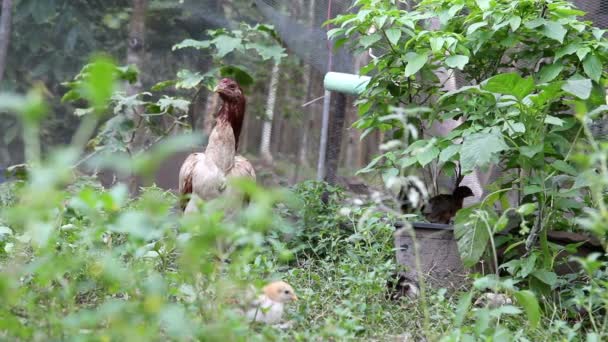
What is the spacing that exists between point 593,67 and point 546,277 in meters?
0.97

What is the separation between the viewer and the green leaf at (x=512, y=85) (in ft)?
10.7

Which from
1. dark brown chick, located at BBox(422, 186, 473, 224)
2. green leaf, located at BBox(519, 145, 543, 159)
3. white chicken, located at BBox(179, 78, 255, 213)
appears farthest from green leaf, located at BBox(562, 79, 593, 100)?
white chicken, located at BBox(179, 78, 255, 213)

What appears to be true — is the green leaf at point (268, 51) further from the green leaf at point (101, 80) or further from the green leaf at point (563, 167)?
the green leaf at point (101, 80)

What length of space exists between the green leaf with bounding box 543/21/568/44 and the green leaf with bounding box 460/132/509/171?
1.91ft

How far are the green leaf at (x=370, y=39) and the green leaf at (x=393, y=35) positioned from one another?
0.09m

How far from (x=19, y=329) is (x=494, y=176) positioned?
3.77m

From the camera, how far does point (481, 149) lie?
3.30 m

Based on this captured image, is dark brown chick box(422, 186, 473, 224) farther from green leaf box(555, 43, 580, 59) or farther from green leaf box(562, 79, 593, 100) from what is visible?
green leaf box(562, 79, 593, 100)

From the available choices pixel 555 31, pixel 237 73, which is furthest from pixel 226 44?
pixel 555 31

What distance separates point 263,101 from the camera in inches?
324

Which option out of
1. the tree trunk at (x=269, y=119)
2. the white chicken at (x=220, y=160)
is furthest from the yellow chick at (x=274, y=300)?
the tree trunk at (x=269, y=119)

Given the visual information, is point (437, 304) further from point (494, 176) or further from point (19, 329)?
point (494, 176)

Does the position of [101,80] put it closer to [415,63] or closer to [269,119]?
[415,63]

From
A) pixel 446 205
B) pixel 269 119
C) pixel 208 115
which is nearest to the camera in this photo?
pixel 446 205
